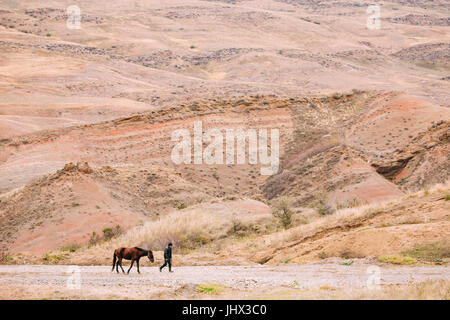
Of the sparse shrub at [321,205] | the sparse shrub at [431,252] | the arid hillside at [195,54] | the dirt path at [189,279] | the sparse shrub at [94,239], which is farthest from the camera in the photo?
the arid hillside at [195,54]

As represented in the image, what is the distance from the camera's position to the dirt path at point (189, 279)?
9.27m

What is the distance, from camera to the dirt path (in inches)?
365

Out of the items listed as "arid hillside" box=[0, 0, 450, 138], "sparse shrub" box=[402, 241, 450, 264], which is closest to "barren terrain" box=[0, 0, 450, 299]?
"sparse shrub" box=[402, 241, 450, 264]

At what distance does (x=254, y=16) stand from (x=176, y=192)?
3928 inches

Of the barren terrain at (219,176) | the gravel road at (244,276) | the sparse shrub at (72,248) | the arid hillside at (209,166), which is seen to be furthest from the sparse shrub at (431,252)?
the sparse shrub at (72,248)

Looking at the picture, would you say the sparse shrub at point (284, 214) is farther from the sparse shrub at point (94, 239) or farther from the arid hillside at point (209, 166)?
the sparse shrub at point (94, 239)

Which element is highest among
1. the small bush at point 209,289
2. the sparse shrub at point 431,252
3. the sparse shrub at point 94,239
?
the small bush at point 209,289

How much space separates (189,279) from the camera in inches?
445

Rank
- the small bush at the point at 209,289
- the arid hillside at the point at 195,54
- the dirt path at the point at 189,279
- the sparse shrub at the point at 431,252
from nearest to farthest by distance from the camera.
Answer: the small bush at the point at 209,289 → the dirt path at the point at 189,279 → the sparse shrub at the point at 431,252 → the arid hillside at the point at 195,54

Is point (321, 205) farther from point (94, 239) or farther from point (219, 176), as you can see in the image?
point (94, 239)

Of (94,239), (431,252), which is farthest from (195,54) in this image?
(431,252)
